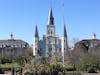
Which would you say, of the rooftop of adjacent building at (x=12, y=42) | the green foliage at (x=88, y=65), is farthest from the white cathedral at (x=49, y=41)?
the green foliage at (x=88, y=65)

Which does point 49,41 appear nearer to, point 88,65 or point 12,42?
point 12,42

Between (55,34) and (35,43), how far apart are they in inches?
364

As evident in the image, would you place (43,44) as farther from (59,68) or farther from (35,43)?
(59,68)

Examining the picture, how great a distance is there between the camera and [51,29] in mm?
122750

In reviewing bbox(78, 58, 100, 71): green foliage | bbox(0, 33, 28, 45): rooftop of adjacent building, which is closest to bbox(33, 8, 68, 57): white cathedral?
bbox(0, 33, 28, 45): rooftop of adjacent building

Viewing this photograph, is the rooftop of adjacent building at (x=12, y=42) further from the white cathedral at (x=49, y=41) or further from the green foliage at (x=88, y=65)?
the green foliage at (x=88, y=65)

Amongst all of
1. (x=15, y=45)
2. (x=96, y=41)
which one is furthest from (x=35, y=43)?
(x=96, y=41)

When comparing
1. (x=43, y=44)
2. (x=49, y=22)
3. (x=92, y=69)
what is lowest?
(x=92, y=69)

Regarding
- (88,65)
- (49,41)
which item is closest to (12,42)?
(49,41)

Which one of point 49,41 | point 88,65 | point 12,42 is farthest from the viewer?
point 12,42

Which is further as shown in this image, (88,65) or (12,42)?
(12,42)

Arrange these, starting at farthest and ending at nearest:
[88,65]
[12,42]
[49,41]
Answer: [12,42] < [49,41] < [88,65]

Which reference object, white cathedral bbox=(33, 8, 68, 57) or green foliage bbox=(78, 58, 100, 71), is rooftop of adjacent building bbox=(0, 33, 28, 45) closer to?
white cathedral bbox=(33, 8, 68, 57)

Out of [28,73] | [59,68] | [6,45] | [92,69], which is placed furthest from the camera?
[6,45]
